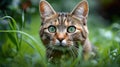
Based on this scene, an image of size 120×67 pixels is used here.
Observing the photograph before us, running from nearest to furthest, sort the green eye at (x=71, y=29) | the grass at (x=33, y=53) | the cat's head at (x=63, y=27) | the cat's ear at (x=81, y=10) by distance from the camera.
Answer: the grass at (x=33, y=53) < the cat's head at (x=63, y=27) < the green eye at (x=71, y=29) < the cat's ear at (x=81, y=10)

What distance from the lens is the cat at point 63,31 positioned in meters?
5.30

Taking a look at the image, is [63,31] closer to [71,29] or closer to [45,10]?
[71,29]

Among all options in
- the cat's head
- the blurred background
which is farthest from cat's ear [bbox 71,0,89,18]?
the blurred background

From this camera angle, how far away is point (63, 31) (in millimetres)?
5359

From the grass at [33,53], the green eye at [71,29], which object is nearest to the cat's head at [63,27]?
the green eye at [71,29]

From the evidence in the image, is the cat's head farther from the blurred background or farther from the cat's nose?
the blurred background

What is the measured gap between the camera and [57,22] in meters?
5.52

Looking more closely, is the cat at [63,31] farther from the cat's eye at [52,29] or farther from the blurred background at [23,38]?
the blurred background at [23,38]

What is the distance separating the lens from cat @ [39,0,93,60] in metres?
5.30

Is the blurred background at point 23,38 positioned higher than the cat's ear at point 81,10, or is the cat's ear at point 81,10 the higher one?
the cat's ear at point 81,10

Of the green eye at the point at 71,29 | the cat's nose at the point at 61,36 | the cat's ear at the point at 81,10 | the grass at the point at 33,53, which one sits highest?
the cat's ear at the point at 81,10

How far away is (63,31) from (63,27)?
0.08 metres

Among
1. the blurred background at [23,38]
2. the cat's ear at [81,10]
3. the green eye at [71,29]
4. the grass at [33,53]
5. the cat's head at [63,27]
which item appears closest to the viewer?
the grass at [33,53]

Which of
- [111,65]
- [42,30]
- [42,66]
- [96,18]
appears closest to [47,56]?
[42,30]
